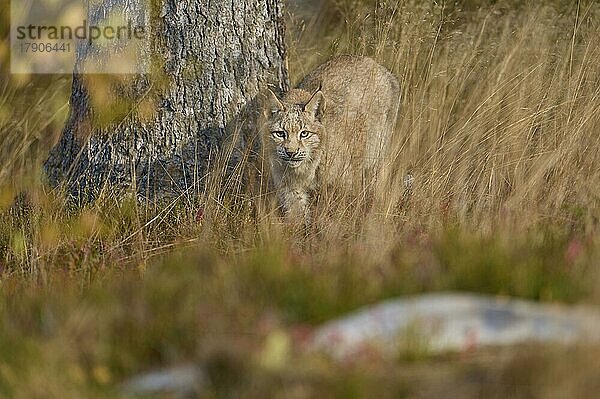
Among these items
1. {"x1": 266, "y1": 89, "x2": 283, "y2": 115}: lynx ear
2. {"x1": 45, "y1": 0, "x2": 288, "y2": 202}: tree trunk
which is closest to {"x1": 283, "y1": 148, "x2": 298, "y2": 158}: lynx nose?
{"x1": 266, "y1": 89, "x2": 283, "y2": 115}: lynx ear

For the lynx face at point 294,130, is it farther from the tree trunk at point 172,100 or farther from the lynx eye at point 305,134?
the tree trunk at point 172,100

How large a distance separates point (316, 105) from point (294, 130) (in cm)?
21

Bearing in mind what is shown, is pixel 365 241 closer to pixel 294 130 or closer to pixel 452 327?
pixel 452 327

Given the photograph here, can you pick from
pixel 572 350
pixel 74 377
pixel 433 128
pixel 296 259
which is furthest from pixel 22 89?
pixel 572 350

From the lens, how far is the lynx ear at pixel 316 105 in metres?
6.25

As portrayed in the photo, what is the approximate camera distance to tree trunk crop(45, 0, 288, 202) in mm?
5938

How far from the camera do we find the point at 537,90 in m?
6.55

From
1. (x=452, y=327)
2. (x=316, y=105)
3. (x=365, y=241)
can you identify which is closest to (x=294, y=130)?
(x=316, y=105)

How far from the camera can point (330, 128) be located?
21.3ft

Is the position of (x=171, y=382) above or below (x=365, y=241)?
below

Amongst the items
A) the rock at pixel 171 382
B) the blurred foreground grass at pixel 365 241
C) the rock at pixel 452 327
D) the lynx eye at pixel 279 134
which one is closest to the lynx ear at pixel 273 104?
the lynx eye at pixel 279 134

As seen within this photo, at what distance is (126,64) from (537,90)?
2593 mm

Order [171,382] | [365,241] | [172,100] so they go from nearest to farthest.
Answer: [171,382] < [365,241] < [172,100]

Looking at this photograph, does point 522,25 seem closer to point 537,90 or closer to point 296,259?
point 537,90
